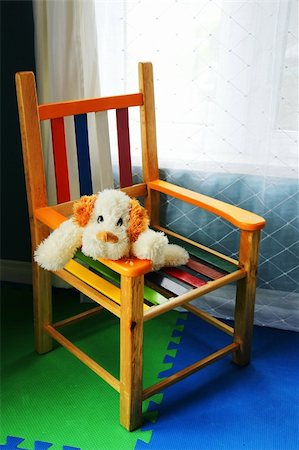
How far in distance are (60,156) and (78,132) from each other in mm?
93

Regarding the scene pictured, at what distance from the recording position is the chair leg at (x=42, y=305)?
170 cm

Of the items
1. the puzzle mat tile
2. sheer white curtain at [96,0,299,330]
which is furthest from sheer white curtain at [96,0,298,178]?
the puzzle mat tile

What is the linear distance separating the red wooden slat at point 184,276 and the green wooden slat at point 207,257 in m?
0.10

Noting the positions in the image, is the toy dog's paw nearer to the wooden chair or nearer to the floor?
the wooden chair

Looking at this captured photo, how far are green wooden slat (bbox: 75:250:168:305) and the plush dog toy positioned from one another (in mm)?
80

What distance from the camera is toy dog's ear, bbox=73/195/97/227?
56.9 inches

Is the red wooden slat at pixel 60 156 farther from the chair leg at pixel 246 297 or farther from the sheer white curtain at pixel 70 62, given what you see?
the chair leg at pixel 246 297

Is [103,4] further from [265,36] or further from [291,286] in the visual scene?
[291,286]

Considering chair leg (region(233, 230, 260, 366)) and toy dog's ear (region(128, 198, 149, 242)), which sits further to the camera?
chair leg (region(233, 230, 260, 366))

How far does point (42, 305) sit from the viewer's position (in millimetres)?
1737

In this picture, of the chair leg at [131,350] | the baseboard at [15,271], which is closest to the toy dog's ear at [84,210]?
the chair leg at [131,350]

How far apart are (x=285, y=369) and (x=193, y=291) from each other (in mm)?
490

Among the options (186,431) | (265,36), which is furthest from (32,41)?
(186,431)

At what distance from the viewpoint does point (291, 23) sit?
162cm
